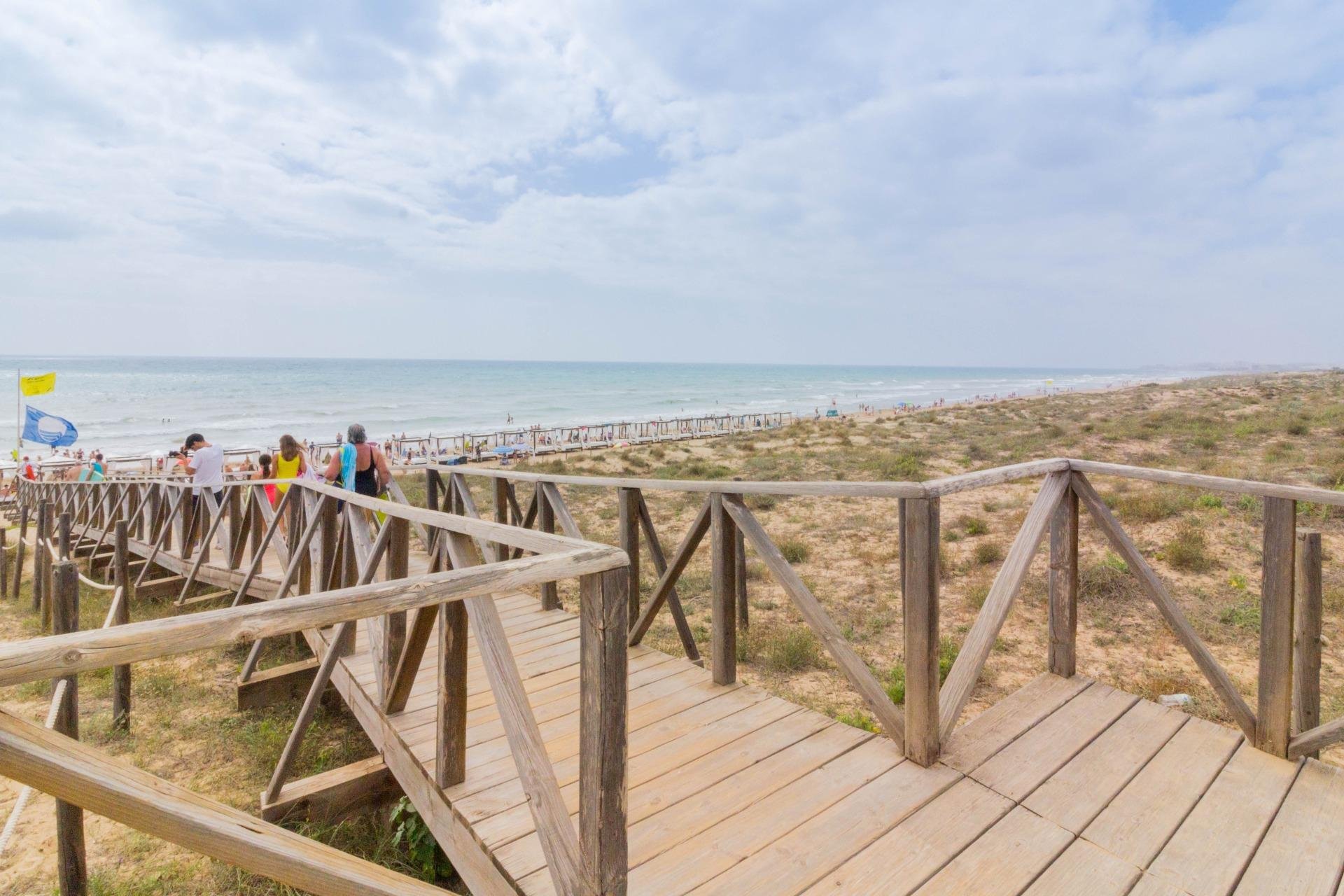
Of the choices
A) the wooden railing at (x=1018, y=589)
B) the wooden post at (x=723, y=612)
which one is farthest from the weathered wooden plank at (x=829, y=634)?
the wooden post at (x=723, y=612)

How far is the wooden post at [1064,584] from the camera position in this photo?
350cm

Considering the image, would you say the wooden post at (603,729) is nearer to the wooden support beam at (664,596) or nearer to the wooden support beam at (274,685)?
the wooden support beam at (664,596)

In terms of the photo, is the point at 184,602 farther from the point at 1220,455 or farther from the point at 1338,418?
the point at 1338,418

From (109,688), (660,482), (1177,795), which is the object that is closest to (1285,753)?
(1177,795)

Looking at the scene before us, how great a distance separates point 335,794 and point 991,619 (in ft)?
11.3

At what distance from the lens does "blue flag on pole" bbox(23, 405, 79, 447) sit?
16.2 meters

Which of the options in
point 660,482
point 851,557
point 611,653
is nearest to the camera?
point 611,653

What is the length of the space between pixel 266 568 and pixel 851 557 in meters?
6.77

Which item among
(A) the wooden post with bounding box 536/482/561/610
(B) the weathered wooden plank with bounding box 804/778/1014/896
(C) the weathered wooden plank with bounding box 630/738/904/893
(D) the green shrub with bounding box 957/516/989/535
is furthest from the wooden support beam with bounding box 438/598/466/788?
(D) the green shrub with bounding box 957/516/989/535

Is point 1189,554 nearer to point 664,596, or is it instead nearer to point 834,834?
point 664,596

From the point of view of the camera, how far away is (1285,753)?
2.85 metres

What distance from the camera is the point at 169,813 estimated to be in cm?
114

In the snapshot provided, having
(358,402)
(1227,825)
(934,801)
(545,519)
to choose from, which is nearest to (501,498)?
(545,519)

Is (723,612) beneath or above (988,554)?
above
